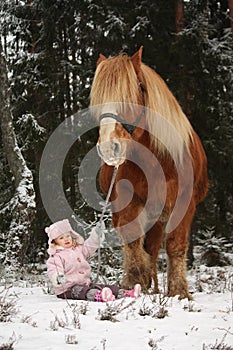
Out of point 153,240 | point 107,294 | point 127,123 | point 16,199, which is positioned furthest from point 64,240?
point 16,199

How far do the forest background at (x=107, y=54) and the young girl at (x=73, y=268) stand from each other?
6267 millimetres

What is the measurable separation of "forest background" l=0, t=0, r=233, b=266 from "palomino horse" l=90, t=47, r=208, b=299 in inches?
241

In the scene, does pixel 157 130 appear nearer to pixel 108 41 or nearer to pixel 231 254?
pixel 108 41

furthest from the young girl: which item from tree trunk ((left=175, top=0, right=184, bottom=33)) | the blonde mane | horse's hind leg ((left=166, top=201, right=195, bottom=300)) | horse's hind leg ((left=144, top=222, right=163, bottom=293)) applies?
tree trunk ((left=175, top=0, right=184, bottom=33))

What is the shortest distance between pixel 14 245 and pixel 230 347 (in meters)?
6.78

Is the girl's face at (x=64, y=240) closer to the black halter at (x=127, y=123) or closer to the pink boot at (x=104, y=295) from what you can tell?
the pink boot at (x=104, y=295)

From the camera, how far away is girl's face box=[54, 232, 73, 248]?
511cm

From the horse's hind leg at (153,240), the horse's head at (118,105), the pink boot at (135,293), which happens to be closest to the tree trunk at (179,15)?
the horse's hind leg at (153,240)

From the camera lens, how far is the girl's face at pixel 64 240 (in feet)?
16.8

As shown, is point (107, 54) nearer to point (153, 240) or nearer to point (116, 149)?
point (153, 240)

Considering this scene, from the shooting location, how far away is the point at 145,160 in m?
5.34

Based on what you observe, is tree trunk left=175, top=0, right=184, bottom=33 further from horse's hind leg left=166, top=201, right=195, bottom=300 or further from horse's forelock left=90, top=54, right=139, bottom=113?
horse's hind leg left=166, top=201, right=195, bottom=300

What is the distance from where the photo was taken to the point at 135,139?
5.09 m

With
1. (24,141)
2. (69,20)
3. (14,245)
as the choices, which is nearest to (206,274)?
(14,245)
